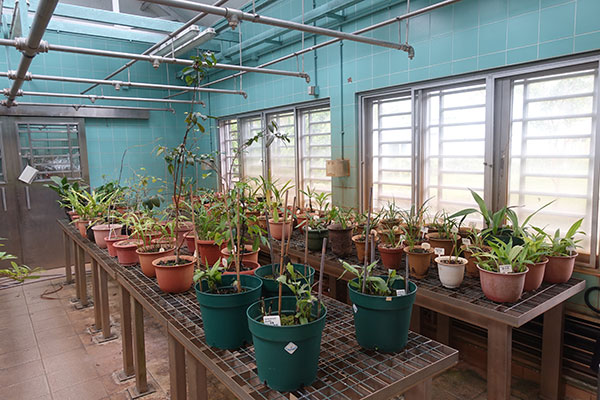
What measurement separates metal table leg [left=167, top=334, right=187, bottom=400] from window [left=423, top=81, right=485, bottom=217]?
2489mm

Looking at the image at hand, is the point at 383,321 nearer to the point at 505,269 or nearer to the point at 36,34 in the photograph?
the point at 505,269

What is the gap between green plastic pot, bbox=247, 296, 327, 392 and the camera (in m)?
1.21

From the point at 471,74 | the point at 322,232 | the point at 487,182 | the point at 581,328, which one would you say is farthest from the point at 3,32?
the point at 581,328

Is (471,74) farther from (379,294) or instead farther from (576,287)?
(379,294)

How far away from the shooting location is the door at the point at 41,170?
559 cm

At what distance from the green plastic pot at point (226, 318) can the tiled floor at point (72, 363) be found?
1.35 metres

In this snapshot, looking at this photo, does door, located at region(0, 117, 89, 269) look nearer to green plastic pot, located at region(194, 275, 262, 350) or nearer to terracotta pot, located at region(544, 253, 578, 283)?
green plastic pot, located at region(194, 275, 262, 350)

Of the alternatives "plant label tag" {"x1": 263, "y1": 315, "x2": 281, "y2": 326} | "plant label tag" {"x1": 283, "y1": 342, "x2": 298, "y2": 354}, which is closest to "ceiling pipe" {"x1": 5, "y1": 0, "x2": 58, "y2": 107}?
"plant label tag" {"x1": 263, "y1": 315, "x2": 281, "y2": 326}

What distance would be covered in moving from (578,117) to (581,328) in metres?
1.35

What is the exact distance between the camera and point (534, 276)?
214cm

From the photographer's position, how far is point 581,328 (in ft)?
8.18

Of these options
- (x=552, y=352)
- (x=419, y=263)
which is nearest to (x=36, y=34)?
(x=419, y=263)

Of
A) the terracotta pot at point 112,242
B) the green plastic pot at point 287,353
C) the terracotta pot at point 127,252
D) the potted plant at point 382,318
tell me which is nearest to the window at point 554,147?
the potted plant at point 382,318

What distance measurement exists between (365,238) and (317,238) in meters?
0.53
